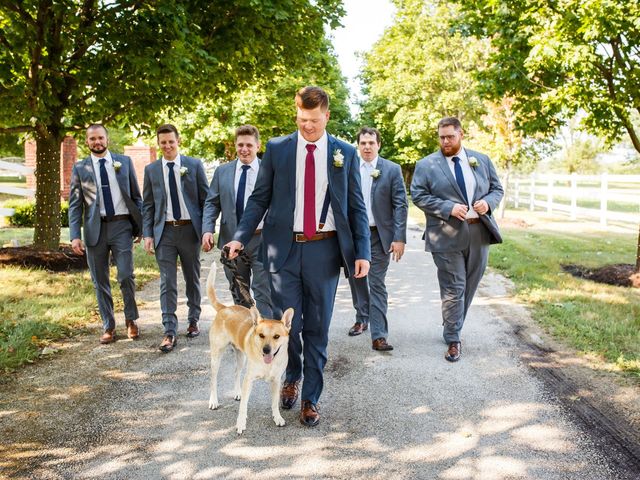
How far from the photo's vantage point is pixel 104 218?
656cm

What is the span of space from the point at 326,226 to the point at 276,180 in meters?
0.54

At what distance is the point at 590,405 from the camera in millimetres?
4648

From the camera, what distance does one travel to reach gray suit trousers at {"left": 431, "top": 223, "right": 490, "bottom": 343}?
6.11 m

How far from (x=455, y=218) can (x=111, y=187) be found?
4040 millimetres

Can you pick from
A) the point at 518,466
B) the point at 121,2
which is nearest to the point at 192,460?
the point at 518,466

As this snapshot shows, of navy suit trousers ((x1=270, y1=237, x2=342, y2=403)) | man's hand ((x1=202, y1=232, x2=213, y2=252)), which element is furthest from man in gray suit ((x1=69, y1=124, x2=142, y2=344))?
navy suit trousers ((x1=270, y1=237, x2=342, y2=403))

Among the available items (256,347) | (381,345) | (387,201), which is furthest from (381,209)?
(256,347)

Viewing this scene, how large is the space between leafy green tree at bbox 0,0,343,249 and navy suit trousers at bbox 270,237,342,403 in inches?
202

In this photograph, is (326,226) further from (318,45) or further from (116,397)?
(318,45)

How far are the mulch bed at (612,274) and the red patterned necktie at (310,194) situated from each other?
7.56 m

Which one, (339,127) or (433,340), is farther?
(339,127)

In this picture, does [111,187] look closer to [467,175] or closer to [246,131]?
[246,131]

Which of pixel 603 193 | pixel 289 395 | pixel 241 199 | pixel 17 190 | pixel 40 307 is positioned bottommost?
pixel 289 395

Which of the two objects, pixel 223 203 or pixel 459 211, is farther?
pixel 223 203
